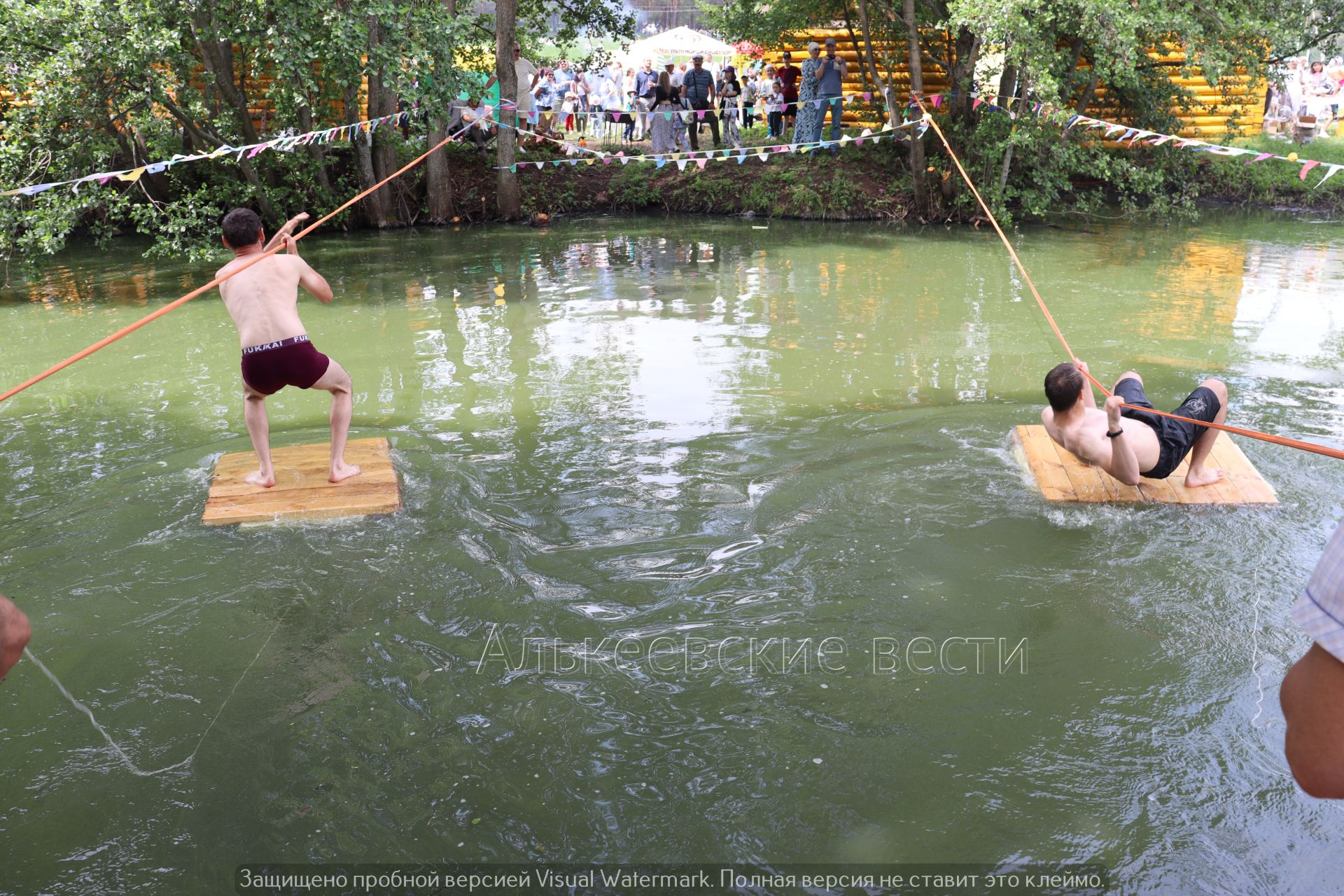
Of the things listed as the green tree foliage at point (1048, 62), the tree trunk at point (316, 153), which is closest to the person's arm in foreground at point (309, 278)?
the tree trunk at point (316, 153)

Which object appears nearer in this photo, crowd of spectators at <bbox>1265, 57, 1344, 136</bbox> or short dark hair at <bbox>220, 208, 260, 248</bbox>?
short dark hair at <bbox>220, 208, 260, 248</bbox>

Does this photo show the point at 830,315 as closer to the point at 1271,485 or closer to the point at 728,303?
the point at 728,303

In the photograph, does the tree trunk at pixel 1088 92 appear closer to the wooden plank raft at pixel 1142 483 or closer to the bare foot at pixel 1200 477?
the wooden plank raft at pixel 1142 483

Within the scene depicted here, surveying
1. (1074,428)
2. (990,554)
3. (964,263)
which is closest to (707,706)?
(990,554)

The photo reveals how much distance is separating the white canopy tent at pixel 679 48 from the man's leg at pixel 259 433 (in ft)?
71.9

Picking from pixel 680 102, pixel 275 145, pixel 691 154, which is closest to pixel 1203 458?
pixel 275 145

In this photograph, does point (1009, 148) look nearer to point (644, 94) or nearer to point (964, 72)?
point (964, 72)

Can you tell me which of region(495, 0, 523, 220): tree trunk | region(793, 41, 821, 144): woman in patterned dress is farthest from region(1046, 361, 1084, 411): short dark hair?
region(793, 41, 821, 144): woman in patterned dress

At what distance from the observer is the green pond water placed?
3510mm

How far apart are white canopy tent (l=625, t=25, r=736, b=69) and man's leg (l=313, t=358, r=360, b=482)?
71.1ft

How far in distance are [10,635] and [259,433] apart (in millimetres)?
3779

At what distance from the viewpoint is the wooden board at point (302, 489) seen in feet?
18.9

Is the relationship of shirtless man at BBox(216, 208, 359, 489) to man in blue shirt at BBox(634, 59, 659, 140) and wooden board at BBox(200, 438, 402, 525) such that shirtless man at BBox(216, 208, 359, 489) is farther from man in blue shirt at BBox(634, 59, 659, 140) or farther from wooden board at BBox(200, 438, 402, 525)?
man in blue shirt at BBox(634, 59, 659, 140)

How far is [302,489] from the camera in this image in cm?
602
